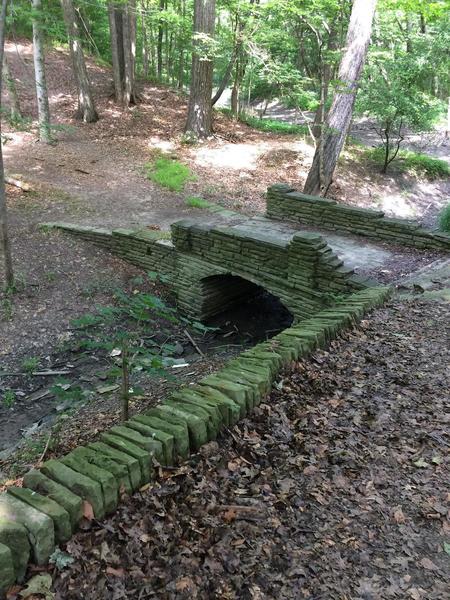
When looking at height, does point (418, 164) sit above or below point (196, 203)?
above

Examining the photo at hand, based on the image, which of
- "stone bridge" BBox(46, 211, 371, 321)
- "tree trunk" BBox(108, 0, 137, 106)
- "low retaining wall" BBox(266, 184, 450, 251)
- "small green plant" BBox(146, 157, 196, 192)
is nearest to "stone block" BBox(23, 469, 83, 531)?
"stone bridge" BBox(46, 211, 371, 321)

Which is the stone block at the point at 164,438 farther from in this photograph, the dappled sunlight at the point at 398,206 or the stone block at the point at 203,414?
the dappled sunlight at the point at 398,206

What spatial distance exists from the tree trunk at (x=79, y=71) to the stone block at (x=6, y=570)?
14058mm

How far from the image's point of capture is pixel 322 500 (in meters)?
2.74

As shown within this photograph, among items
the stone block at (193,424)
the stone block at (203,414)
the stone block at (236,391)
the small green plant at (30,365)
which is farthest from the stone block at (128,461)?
the small green plant at (30,365)

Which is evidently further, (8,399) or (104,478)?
(8,399)

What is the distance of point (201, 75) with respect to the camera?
1483 cm

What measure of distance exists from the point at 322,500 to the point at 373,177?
14757 millimetres

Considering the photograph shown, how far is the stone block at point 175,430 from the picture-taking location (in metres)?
2.72

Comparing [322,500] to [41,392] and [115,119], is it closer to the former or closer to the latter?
[41,392]

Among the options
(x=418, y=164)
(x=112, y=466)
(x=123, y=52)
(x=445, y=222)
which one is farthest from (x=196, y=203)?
(x=112, y=466)

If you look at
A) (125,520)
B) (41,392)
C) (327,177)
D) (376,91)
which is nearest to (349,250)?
(327,177)

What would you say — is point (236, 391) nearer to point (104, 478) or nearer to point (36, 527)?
point (104, 478)

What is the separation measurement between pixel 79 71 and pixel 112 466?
1523cm
